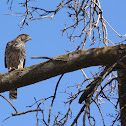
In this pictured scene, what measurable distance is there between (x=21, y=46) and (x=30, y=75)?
2962mm

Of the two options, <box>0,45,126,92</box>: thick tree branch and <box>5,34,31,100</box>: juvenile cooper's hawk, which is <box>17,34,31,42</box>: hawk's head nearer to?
<box>5,34,31,100</box>: juvenile cooper's hawk

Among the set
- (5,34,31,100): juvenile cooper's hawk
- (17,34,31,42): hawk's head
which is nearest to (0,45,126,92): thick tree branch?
(5,34,31,100): juvenile cooper's hawk

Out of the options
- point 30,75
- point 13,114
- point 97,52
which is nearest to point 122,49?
point 97,52

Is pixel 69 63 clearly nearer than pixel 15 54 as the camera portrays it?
Yes

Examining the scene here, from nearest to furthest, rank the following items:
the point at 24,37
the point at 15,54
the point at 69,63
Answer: the point at 69,63, the point at 15,54, the point at 24,37

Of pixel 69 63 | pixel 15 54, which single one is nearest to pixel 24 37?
pixel 15 54

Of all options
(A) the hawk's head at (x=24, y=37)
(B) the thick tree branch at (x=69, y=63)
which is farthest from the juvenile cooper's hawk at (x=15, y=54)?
(B) the thick tree branch at (x=69, y=63)

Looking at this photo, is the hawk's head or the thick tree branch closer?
the thick tree branch

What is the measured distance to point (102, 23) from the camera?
12.6 feet

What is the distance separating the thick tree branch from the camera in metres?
3.08

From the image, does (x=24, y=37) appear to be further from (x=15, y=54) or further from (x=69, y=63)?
(x=69, y=63)

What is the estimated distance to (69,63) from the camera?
3.12m

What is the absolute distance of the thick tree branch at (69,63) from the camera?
3078mm

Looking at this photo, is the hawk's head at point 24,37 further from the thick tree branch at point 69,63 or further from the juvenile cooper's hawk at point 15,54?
the thick tree branch at point 69,63
